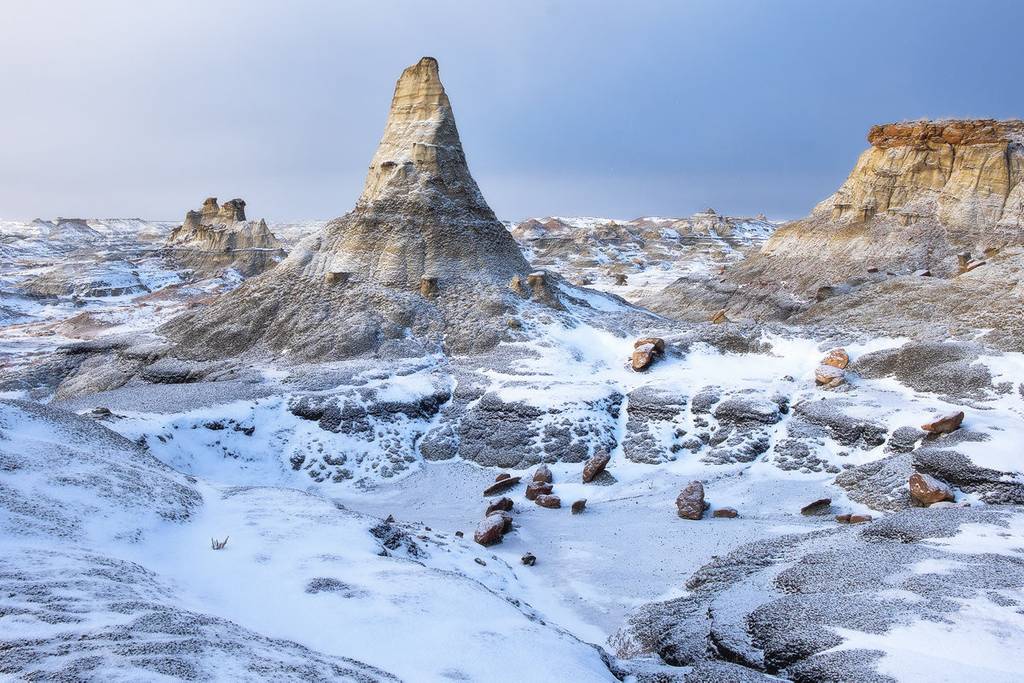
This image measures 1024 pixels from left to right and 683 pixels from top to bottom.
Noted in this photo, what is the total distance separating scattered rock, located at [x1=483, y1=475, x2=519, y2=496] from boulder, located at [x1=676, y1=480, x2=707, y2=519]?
645 cm

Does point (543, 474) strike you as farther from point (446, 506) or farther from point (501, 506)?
point (446, 506)

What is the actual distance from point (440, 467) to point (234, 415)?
30.3ft

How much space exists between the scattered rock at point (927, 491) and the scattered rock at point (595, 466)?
1027 cm

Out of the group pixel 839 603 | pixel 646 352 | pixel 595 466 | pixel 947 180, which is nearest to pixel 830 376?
pixel 646 352

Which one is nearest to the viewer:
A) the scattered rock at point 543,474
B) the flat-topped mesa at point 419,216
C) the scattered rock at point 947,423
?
the scattered rock at point 947,423

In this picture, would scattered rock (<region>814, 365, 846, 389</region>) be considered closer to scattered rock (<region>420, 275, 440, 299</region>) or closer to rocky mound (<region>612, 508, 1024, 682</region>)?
rocky mound (<region>612, 508, 1024, 682</region>)

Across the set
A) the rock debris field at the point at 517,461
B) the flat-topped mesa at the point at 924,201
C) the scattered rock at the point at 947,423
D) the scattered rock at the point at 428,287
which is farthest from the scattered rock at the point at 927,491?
the flat-topped mesa at the point at 924,201

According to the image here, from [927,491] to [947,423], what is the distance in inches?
178

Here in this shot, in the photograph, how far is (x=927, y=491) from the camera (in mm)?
18234

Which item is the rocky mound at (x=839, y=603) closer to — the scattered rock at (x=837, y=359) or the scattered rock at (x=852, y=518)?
the scattered rock at (x=852, y=518)

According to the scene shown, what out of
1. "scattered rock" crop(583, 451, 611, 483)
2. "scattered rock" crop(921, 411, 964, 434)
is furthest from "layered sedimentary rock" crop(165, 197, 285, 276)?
"scattered rock" crop(921, 411, 964, 434)

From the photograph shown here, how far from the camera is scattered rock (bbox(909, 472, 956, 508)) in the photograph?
18047 mm

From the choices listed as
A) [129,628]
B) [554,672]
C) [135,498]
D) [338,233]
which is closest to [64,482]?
[135,498]

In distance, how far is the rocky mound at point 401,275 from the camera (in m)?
36.0
